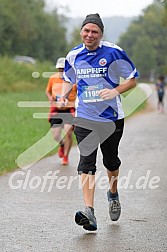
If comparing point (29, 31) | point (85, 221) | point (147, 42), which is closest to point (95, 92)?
point (85, 221)

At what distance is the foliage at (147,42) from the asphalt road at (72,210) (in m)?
108

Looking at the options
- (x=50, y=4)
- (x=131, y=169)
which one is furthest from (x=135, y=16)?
(x=131, y=169)

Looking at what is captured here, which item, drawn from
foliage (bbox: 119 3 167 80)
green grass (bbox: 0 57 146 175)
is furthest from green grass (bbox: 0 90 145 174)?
foliage (bbox: 119 3 167 80)

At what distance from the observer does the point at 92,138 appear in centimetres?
734

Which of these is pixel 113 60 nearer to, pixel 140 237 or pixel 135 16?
pixel 140 237

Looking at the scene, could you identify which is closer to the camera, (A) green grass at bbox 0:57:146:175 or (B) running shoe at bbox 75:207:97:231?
(B) running shoe at bbox 75:207:97:231

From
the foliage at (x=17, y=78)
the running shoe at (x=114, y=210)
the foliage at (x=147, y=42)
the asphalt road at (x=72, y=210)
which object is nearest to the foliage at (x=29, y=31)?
the foliage at (x=17, y=78)

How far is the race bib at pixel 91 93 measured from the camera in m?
7.22

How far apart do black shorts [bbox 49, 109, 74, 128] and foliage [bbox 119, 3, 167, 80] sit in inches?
4183

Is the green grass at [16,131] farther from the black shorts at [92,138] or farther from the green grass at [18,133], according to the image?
the black shorts at [92,138]

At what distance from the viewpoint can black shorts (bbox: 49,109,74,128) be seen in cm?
1277

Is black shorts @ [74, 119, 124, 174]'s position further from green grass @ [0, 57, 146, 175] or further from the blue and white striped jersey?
green grass @ [0, 57, 146, 175]

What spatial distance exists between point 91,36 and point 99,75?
0.41m

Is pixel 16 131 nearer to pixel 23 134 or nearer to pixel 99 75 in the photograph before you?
pixel 23 134
